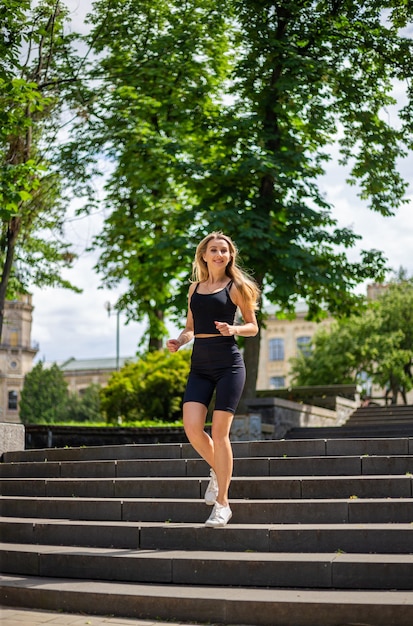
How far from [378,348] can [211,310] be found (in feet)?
119

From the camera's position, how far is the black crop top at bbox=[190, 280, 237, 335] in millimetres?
6828

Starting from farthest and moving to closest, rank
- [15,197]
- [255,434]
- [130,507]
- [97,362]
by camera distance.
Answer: [97,362], [255,434], [15,197], [130,507]

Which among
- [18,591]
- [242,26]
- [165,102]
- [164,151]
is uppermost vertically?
[242,26]

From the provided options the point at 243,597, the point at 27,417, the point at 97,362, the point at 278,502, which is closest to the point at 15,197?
the point at 278,502

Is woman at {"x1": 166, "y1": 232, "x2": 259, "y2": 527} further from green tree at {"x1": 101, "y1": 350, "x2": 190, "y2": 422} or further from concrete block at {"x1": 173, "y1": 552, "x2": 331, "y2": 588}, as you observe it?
green tree at {"x1": 101, "y1": 350, "x2": 190, "y2": 422}

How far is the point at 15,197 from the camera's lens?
12062mm

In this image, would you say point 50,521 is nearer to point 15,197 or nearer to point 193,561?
point 193,561

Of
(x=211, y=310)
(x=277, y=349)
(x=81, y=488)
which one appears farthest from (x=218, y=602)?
(x=277, y=349)

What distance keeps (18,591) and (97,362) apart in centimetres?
10556

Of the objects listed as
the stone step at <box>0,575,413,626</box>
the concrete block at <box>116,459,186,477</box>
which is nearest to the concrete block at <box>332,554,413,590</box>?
the stone step at <box>0,575,413,626</box>

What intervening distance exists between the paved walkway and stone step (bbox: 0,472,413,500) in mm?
2181

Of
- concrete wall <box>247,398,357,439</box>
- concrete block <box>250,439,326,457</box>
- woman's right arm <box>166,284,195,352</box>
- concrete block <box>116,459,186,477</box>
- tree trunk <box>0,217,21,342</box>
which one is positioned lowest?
concrete block <box>116,459,186,477</box>

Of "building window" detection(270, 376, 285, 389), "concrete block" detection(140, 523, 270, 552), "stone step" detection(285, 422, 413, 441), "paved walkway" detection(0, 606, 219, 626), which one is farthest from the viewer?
"building window" detection(270, 376, 285, 389)

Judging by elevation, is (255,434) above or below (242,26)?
below
